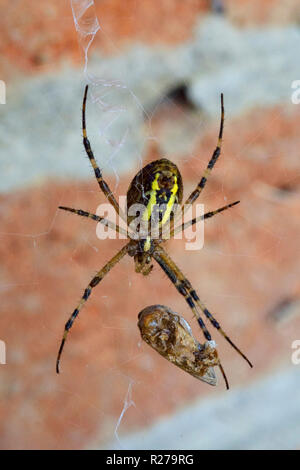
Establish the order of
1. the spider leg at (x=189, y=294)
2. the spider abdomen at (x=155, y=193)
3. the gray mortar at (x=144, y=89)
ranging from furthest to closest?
the spider leg at (x=189, y=294) → the spider abdomen at (x=155, y=193) → the gray mortar at (x=144, y=89)

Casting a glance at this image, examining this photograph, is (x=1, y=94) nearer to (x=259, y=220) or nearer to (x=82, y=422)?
(x=259, y=220)

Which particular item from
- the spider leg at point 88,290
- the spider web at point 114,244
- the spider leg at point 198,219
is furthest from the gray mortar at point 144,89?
the spider leg at point 88,290

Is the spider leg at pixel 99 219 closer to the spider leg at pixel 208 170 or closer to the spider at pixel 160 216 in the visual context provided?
the spider at pixel 160 216

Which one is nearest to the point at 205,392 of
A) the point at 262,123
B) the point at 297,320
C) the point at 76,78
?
the point at 297,320

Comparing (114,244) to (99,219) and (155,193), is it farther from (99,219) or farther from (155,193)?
(155,193)

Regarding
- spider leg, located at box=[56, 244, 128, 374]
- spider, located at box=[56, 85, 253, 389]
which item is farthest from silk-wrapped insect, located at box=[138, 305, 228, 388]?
spider leg, located at box=[56, 244, 128, 374]

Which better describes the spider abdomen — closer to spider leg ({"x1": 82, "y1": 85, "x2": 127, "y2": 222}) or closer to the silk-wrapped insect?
spider leg ({"x1": 82, "y1": 85, "x2": 127, "y2": 222})
